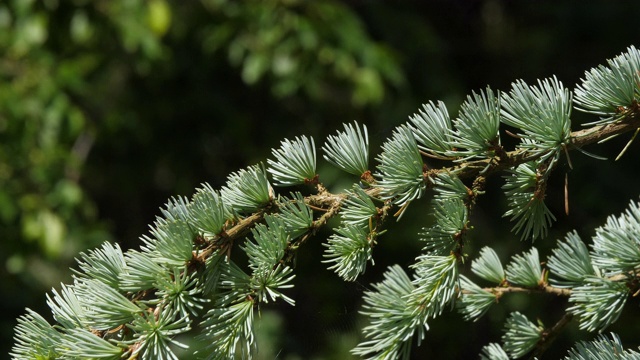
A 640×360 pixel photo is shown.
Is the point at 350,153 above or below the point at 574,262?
above

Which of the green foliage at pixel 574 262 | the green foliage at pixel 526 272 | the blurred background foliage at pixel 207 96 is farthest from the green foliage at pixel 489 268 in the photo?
the blurred background foliage at pixel 207 96

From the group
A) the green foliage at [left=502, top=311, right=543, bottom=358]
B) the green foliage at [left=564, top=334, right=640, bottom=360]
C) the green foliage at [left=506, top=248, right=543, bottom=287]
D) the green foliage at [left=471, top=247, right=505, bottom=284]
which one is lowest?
the green foliage at [left=564, top=334, right=640, bottom=360]

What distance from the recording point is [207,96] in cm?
318

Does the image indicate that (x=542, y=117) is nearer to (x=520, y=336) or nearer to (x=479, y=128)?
(x=479, y=128)

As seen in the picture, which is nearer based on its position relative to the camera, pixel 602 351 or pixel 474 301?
pixel 602 351

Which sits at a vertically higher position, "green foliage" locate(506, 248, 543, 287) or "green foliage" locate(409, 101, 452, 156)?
"green foliage" locate(409, 101, 452, 156)

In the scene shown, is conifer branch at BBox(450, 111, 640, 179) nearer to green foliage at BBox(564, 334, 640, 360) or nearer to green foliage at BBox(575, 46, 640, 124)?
green foliage at BBox(575, 46, 640, 124)

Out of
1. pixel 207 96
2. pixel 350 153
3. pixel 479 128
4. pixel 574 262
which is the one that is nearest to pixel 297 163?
pixel 350 153

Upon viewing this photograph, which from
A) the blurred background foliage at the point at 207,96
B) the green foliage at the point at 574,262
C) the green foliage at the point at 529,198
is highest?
the blurred background foliage at the point at 207,96

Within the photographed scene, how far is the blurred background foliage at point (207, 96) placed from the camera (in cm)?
269

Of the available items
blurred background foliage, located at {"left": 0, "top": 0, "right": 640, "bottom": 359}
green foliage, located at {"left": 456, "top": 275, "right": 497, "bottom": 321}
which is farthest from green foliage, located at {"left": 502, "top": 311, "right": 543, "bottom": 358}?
blurred background foliage, located at {"left": 0, "top": 0, "right": 640, "bottom": 359}

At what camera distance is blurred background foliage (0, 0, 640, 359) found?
2.69 m

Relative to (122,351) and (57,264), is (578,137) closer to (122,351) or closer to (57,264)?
(122,351)

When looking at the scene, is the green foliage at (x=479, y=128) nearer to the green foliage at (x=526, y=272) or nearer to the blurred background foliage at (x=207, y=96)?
the green foliage at (x=526, y=272)
